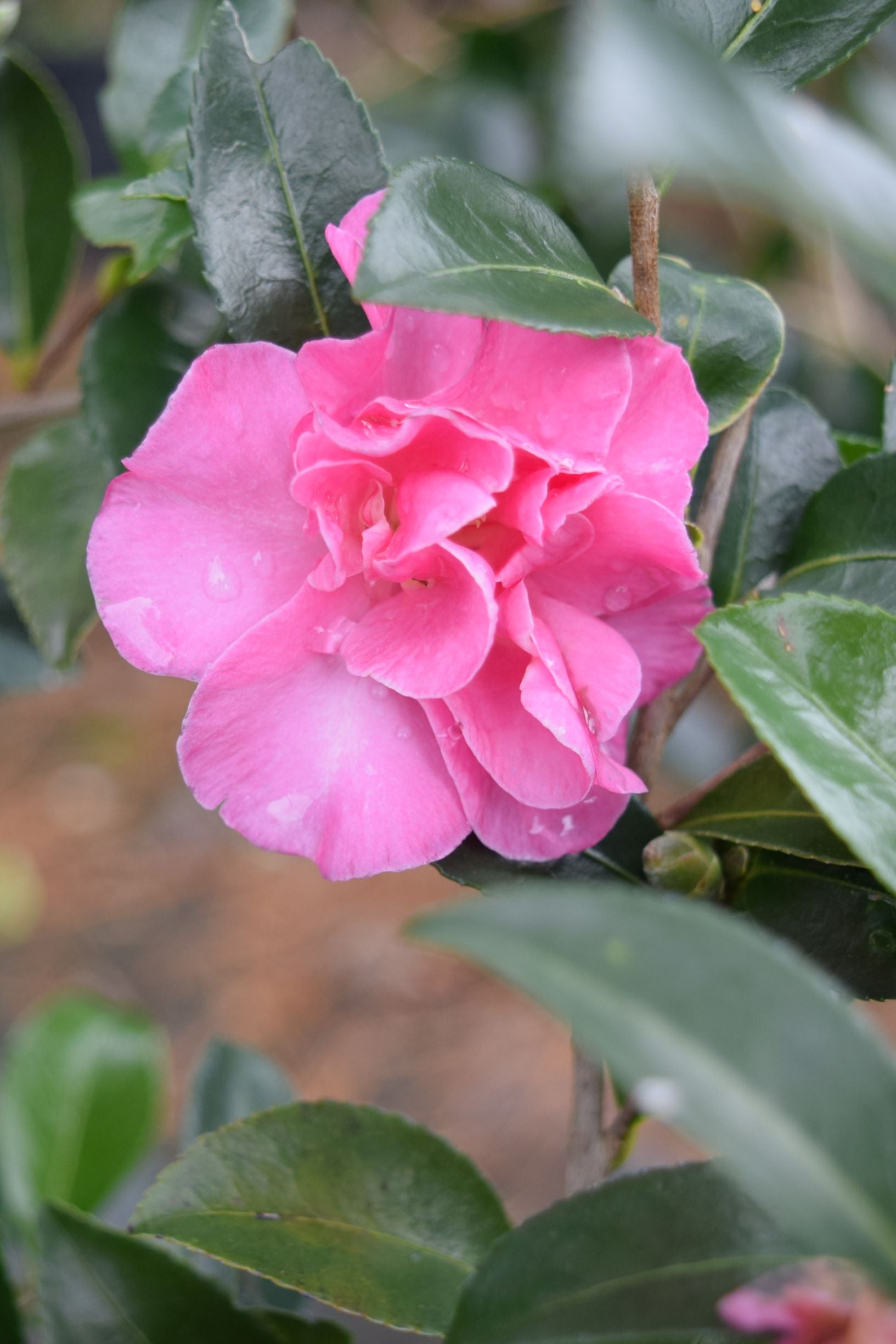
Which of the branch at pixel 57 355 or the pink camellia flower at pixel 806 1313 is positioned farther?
the branch at pixel 57 355

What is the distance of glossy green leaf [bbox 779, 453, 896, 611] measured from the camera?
52 cm

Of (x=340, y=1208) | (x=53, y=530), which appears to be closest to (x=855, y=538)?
(x=340, y=1208)

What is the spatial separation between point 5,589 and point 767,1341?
2.61 ft

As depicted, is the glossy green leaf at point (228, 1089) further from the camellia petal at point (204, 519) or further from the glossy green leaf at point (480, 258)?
the glossy green leaf at point (480, 258)

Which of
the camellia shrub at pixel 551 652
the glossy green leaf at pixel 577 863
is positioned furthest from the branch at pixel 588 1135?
the glossy green leaf at pixel 577 863

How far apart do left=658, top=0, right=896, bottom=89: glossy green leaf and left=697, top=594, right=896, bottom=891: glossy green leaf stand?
0.23m

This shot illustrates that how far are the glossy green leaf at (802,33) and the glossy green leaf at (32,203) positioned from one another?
2.01 ft

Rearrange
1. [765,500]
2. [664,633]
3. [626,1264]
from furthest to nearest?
[765,500]
[664,633]
[626,1264]

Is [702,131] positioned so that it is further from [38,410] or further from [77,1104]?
[77,1104]

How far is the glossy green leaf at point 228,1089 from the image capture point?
2.76 feet

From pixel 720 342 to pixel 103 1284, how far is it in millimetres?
506

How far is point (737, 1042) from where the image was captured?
11.3 inches

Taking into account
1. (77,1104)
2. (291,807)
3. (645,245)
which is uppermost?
(645,245)

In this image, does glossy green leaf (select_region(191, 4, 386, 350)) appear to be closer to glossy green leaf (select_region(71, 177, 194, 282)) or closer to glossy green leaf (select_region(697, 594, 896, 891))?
glossy green leaf (select_region(71, 177, 194, 282))
